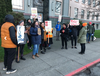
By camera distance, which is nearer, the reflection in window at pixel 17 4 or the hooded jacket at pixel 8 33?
the hooded jacket at pixel 8 33

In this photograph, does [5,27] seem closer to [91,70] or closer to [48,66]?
[48,66]

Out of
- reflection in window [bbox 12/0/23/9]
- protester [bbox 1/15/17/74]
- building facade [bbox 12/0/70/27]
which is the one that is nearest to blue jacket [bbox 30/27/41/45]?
protester [bbox 1/15/17/74]

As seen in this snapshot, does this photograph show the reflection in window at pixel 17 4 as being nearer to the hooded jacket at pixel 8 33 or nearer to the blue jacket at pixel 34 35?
the blue jacket at pixel 34 35

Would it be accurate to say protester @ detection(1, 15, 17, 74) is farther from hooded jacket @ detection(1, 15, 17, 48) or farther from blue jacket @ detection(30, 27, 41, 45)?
blue jacket @ detection(30, 27, 41, 45)

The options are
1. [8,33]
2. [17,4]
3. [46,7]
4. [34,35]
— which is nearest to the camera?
[8,33]

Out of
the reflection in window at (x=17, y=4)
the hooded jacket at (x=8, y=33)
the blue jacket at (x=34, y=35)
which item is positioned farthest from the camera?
the reflection in window at (x=17, y=4)

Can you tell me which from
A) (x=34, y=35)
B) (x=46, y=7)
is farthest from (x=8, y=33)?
(x=46, y=7)

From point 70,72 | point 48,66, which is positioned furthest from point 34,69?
point 70,72

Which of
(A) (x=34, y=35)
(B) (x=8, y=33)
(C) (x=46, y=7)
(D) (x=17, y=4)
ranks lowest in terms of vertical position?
(A) (x=34, y=35)

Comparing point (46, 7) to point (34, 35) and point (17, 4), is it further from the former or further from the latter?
point (34, 35)

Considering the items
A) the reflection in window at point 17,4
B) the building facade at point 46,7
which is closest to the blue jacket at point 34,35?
the building facade at point 46,7

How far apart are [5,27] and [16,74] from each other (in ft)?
5.45

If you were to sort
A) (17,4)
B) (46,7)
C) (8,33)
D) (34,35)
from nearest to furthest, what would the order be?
1. (8,33)
2. (34,35)
3. (17,4)
4. (46,7)

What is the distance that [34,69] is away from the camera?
3.49 m
